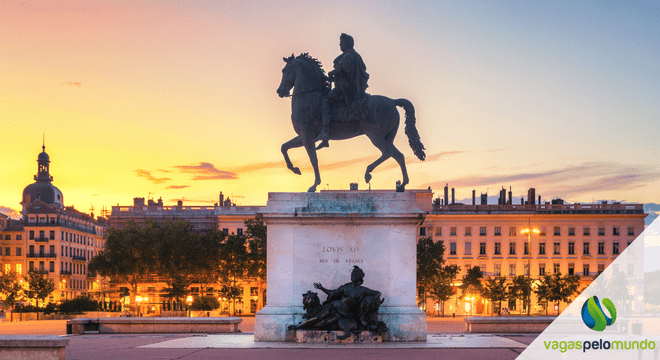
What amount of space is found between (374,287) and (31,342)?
28.5 feet

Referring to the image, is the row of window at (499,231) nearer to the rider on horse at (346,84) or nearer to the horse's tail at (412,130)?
the horse's tail at (412,130)

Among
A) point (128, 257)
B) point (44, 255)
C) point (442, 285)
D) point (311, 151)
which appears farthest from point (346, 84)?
point (44, 255)

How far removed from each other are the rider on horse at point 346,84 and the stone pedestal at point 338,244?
6.67 feet

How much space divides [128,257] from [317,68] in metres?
67.9

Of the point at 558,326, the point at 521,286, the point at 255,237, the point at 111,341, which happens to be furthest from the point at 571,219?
the point at 111,341

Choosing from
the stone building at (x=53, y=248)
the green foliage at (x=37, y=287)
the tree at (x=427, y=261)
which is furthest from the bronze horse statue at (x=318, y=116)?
the stone building at (x=53, y=248)

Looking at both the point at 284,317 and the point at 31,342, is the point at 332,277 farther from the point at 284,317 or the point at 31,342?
the point at 31,342

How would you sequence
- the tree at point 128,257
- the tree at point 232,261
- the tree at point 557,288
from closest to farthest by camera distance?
1. the tree at point 128,257
2. the tree at point 232,261
3. the tree at point 557,288

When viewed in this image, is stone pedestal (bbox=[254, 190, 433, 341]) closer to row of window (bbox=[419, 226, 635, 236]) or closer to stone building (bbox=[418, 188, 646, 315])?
stone building (bbox=[418, 188, 646, 315])

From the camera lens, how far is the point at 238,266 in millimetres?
94750

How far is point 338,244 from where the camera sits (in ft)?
70.6

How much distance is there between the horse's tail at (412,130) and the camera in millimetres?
22812

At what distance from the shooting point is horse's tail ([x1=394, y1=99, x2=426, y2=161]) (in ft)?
74.8

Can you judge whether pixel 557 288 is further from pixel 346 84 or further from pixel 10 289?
pixel 346 84
